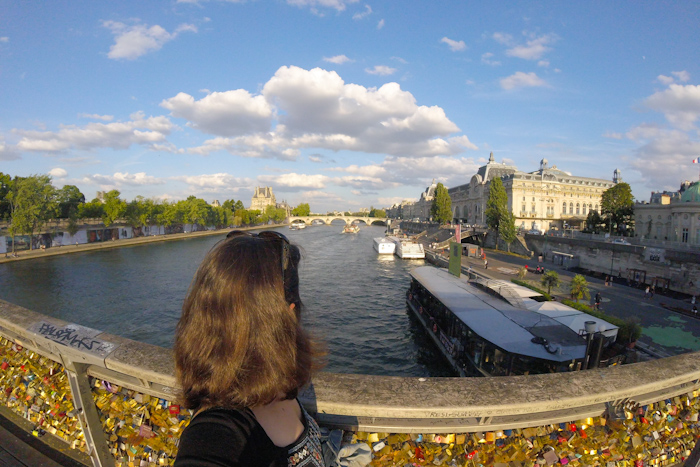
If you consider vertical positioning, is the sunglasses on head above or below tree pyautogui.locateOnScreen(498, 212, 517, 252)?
above

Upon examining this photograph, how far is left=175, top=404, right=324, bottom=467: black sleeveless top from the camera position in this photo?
0.85 meters

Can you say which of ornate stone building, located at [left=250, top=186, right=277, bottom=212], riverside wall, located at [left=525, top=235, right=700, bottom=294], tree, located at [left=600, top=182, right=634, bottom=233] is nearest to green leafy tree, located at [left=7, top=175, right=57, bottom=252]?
riverside wall, located at [left=525, top=235, right=700, bottom=294]

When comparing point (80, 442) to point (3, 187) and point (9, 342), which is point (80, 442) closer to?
point (9, 342)

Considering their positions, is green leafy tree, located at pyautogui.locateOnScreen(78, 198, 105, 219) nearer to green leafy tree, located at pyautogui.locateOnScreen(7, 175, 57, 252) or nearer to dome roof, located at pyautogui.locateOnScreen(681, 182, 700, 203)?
green leafy tree, located at pyautogui.locateOnScreen(7, 175, 57, 252)

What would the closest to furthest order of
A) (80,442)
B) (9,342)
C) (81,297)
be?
(80,442) < (9,342) < (81,297)

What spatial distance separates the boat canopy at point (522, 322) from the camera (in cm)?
872

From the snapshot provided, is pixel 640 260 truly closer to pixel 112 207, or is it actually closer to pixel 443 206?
pixel 443 206

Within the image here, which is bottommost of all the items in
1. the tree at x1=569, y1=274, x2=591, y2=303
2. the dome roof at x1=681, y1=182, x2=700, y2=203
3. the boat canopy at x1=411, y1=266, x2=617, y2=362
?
the tree at x1=569, y1=274, x2=591, y2=303

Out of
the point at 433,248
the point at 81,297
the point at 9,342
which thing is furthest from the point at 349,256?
the point at 9,342

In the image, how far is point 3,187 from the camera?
155 ft

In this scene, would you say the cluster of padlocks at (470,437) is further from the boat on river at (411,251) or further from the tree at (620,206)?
the tree at (620,206)

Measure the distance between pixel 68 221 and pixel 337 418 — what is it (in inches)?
2430

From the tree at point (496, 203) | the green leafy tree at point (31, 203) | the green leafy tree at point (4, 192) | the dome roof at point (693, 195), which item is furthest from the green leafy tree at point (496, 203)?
the green leafy tree at point (4, 192)

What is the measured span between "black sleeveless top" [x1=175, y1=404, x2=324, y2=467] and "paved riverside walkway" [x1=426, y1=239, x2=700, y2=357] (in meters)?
15.0
